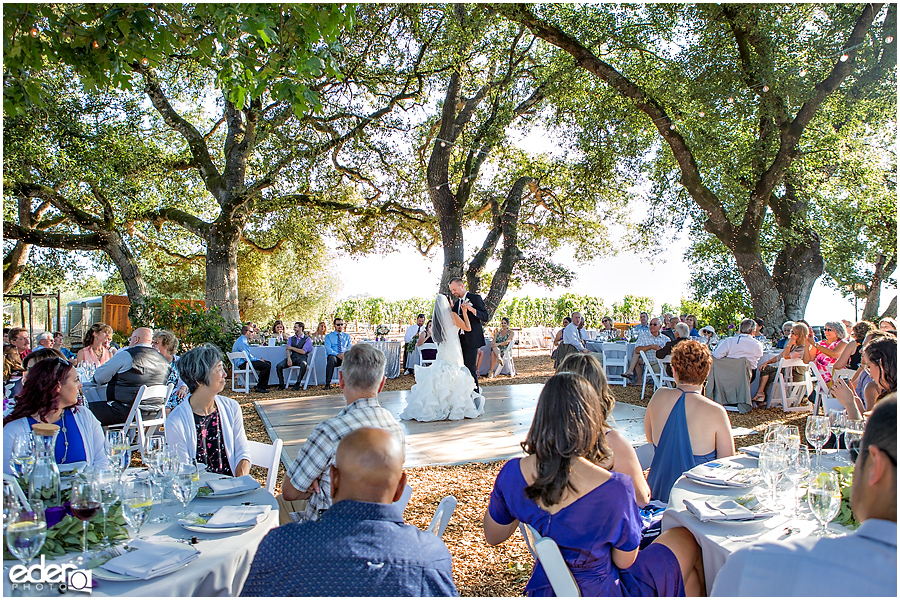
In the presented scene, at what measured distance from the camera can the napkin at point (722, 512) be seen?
228 centimetres

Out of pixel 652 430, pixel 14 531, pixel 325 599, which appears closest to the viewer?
pixel 325 599

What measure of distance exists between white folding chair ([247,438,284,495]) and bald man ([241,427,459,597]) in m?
1.64

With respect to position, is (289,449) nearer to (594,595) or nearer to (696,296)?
(594,595)

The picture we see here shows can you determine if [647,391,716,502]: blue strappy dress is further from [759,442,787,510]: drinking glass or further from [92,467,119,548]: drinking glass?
[92,467,119,548]: drinking glass

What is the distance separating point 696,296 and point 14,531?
59.3 feet

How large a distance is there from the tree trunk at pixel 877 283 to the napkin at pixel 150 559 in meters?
18.9

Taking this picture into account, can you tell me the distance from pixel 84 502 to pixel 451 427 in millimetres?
5920

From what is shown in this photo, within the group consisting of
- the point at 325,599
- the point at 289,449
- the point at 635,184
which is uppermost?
the point at 635,184

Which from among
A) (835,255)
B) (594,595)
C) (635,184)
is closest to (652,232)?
(635,184)

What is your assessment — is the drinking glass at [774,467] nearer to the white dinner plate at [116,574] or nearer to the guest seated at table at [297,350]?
the white dinner plate at [116,574]

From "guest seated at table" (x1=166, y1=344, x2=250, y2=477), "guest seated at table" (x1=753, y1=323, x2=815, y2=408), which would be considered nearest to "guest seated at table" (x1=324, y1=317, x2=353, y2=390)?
"guest seated at table" (x1=753, y1=323, x2=815, y2=408)

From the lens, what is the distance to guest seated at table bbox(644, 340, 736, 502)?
3209 mm

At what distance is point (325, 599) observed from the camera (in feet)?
5.05

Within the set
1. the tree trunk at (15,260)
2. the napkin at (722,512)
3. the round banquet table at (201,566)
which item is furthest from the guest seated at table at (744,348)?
the tree trunk at (15,260)
